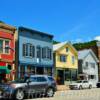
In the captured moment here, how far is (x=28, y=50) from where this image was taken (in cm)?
5278

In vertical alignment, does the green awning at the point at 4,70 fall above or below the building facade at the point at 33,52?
below

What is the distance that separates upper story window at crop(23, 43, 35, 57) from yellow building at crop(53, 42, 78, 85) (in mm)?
8115

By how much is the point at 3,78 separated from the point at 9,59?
3.11 metres

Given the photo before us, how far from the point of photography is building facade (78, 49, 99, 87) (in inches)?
2751

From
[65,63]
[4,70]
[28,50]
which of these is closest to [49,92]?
[4,70]

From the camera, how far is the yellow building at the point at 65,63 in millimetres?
61531

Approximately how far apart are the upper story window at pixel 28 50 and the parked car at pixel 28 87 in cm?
2179

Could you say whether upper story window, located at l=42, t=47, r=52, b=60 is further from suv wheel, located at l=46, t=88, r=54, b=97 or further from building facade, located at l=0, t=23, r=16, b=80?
suv wheel, located at l=46, t=88, r=54, b=97

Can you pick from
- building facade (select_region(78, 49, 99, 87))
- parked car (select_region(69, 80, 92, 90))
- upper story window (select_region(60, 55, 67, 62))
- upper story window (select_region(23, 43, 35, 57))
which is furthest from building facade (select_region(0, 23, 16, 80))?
building facade (select_region(78, 49, 99, 87))

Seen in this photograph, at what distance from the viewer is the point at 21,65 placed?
51406 millimetres

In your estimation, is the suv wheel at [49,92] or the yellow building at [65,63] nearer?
the suv wheel at [49,92]

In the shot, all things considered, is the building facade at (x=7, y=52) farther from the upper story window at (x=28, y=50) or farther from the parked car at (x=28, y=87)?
the parked car at (x=28, y=87)

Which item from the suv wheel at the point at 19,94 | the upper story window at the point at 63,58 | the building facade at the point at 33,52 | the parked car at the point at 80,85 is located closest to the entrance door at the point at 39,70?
the building facade at the point at 33,52

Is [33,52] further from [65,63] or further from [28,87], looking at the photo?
[28,87]
